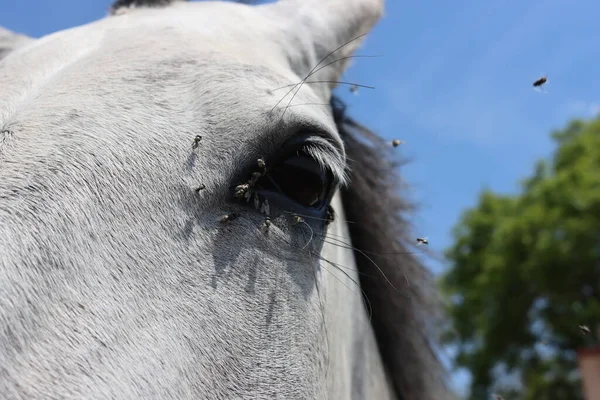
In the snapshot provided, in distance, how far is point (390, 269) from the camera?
8.04 ft

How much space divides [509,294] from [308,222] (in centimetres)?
1481

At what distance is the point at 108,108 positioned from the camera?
4.64 feet

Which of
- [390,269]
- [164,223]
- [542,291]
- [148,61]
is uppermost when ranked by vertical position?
[148,61]

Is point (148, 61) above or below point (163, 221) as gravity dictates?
above

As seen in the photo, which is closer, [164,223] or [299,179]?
[164,223]

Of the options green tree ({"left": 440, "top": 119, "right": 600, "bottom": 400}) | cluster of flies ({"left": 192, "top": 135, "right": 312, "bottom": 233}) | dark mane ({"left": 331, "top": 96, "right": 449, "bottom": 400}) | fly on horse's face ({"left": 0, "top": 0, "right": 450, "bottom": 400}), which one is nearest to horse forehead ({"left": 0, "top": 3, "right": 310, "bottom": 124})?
fly on horse's face ({"left": 0, "top": 0, "right": 450, "bottom": 400})

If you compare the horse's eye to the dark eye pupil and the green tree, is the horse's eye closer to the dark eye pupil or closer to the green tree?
the dark eye pupil

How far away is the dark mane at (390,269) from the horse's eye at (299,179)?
833 mm

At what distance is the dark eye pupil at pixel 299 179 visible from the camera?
154 cm

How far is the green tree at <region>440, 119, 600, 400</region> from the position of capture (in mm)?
13438

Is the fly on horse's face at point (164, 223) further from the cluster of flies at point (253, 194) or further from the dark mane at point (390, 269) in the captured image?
the dark mane at point (390, 269)

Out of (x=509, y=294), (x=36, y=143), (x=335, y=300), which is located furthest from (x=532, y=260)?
(x=36, y=143)

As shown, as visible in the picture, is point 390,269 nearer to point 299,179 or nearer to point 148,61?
point 299,179

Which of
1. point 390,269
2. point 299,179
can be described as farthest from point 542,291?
point 299,179
